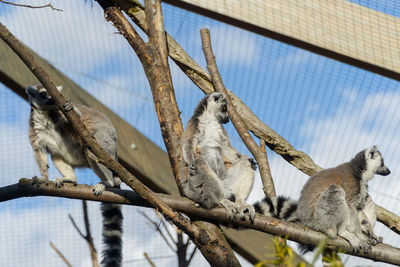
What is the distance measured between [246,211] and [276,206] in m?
0.34

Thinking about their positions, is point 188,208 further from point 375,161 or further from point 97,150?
point 375,161

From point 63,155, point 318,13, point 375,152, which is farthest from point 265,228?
point 63,155

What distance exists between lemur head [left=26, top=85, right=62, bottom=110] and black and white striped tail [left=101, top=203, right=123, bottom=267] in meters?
1.03

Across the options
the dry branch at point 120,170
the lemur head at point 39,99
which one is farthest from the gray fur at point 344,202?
the lemur head at point 39,99

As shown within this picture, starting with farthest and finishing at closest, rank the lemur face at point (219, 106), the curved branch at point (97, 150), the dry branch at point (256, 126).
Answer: the lemur face at point (219, 106)
the dry branch at point (256, 126)
the curved branch at point (97, 150)

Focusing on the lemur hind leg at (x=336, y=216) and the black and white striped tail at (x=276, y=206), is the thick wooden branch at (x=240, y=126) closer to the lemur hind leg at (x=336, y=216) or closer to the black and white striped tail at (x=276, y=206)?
the black and white striped tail at (x=276, y=206)

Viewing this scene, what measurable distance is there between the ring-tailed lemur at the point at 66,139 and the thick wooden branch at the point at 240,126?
1113 millimetres

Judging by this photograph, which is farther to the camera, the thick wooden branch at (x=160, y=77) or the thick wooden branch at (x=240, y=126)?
the thick wooden branch at (x=240, y=126)

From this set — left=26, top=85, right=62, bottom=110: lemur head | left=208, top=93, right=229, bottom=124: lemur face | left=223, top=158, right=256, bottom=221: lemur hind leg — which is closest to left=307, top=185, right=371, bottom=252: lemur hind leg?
left=223, top=158, right=256, bottom=221: lemur hind leg

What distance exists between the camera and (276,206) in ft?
11.5

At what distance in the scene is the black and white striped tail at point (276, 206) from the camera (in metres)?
3.43

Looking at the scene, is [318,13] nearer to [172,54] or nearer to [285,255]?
[172,54]

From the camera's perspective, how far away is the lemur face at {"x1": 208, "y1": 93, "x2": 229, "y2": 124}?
13.6ft

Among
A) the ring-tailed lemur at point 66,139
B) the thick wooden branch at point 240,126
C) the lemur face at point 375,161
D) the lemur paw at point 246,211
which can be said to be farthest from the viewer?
the ring-tailed lemur at point 66,139
